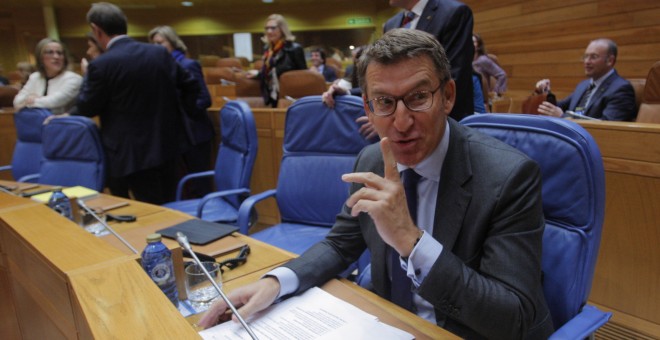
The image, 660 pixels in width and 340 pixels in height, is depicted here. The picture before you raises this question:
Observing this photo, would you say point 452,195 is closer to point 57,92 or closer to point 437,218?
point 437,218

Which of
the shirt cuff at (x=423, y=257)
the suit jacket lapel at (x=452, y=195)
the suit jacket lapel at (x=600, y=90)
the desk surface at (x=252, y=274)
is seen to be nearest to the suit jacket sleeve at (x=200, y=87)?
the desk surface at (x=252, y=274)

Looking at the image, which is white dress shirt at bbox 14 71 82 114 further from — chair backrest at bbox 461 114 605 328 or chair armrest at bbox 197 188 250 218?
chair backrest at bbox 461 114 605 328

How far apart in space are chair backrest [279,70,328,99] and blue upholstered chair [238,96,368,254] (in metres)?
1.42

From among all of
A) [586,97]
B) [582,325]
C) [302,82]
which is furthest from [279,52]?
[582,325]

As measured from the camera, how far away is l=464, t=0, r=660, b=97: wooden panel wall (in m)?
4.88

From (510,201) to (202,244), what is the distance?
0.96 metres

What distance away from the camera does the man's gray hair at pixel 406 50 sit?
979mm

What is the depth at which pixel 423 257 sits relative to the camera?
2.72 ft

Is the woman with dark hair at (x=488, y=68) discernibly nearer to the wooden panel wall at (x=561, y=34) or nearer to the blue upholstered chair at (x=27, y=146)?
the wooden panel wall at (x=561, y=34)

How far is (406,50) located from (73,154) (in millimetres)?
2488

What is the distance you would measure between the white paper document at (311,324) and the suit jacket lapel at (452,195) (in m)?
0.24

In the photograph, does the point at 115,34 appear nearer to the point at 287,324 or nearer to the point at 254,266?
the point at 254,266

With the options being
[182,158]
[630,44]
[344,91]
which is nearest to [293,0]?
[630,44]

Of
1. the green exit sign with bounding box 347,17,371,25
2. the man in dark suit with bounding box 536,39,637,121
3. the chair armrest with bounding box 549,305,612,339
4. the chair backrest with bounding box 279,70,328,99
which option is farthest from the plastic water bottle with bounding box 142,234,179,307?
the green exit sign with bounding box 347,17,371,25
